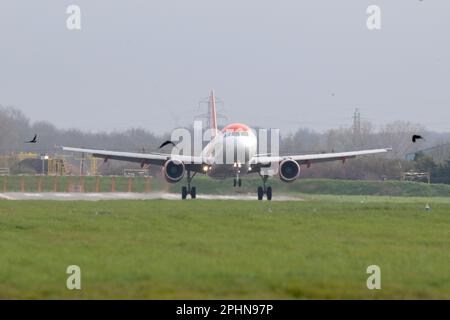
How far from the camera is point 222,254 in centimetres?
2022

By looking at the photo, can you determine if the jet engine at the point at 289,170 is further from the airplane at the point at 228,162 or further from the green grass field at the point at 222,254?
the green grass field at the point at 222,254

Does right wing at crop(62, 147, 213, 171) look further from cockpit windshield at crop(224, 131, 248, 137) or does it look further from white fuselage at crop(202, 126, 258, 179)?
cockpit windshield at crop(224, 131, 248, 137)

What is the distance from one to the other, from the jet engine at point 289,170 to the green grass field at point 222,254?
2258 cm

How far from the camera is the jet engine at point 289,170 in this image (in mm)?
55562

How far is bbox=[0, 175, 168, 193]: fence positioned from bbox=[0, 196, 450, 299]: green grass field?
35000 mm

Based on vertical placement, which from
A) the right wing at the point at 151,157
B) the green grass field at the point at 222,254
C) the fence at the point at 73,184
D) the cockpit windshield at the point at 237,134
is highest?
the cockpit windshield at the point at 237,134

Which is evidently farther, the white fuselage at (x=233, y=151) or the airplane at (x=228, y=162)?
the airplane at (x=228, y=162)

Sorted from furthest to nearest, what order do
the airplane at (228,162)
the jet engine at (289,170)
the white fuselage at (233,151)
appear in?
the jet engine at (289,170) < the airplane at (228,162) < the white fuselage at (233,151)

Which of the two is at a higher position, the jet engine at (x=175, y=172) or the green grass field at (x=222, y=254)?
the jet engine at (x=175, y=172)

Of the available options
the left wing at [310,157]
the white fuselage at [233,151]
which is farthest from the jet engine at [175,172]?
the left wing at [310,157]

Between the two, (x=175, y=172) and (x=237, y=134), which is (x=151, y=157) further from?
(x=237, y=134)

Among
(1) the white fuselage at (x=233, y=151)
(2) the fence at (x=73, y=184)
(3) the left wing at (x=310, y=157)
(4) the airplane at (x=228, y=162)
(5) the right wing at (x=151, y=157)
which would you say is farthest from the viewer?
(2) the fence at (x=73, y=184)

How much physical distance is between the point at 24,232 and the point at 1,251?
4786mm

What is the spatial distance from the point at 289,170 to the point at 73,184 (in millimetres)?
22372
